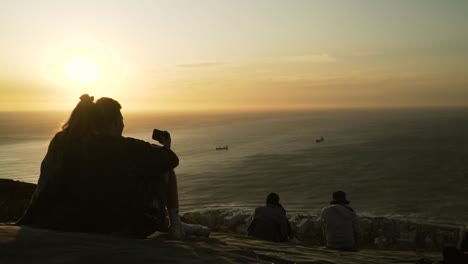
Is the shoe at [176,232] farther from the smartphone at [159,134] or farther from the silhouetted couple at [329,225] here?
the silhouetted couple at [329,225]

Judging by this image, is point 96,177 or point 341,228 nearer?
point 96,177

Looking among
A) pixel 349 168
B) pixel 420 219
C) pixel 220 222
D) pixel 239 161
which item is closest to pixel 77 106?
pixel 220 222

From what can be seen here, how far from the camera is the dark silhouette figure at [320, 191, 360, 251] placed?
8.62 meters

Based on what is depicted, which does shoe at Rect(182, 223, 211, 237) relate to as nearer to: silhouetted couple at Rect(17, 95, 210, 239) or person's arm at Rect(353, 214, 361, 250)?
silhouetted couple at Rect(17, 95, 210, 239)

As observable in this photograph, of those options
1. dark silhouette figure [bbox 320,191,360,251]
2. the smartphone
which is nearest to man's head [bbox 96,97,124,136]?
the smartphone

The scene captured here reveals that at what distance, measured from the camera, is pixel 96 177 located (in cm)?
487

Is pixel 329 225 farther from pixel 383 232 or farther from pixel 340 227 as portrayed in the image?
pixel 383 232

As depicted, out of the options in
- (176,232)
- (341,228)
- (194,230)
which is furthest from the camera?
(341,228)

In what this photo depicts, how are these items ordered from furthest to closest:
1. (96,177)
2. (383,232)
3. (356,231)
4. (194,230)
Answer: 1. (383,232)
2. (356,231)
3. (194,230)
4. (96,177)

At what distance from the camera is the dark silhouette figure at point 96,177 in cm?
483

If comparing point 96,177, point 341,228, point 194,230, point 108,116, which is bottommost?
point 341,228

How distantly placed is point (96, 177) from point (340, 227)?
5.53 meters

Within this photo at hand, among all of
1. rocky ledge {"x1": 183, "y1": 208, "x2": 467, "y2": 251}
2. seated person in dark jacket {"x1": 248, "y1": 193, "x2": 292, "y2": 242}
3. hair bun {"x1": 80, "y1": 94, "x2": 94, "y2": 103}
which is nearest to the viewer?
hair bun {"x1": 80, "y1": 94, "x2": 94, "y2": 103}

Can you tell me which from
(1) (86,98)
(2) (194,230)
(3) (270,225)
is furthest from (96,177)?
(3) (270,225)
